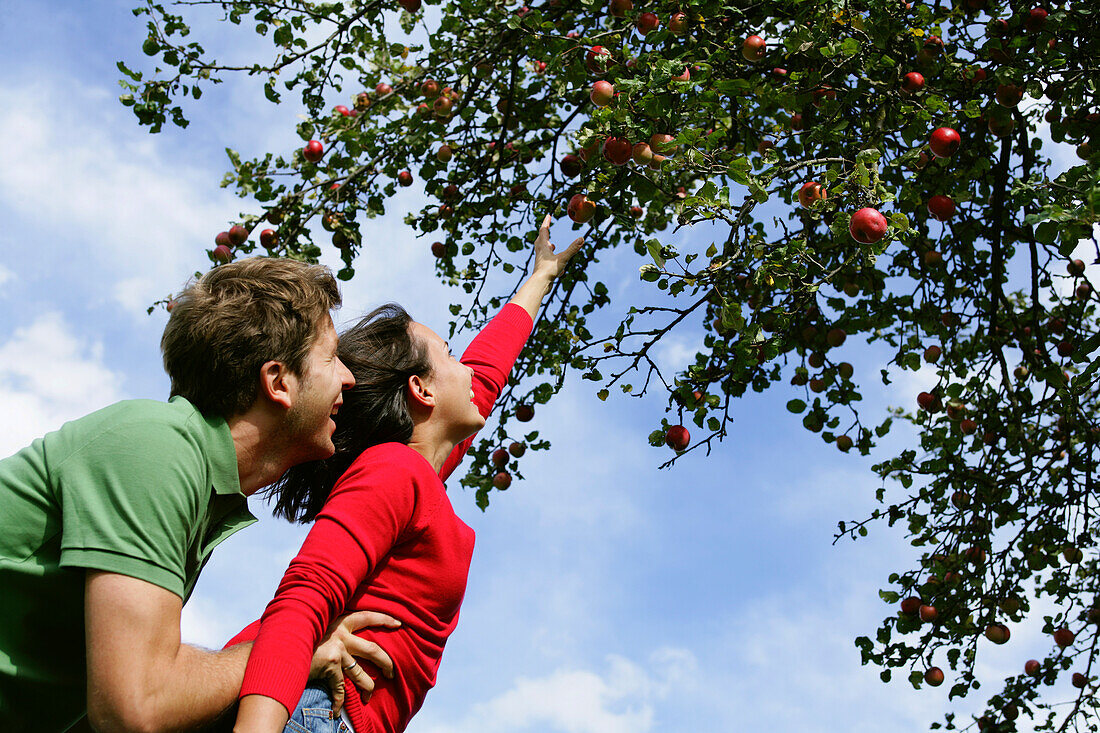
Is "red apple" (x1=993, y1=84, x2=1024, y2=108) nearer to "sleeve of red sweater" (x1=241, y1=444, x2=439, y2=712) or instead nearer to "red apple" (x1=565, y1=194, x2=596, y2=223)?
"red apple" (x1=565, y1=194, x2=596, y2=223)

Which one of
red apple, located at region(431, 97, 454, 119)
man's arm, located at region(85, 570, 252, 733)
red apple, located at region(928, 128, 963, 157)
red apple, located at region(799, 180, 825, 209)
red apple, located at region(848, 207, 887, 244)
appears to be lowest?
man's arm, located at region(85, 570, 252, 733)

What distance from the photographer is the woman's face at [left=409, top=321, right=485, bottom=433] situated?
95.7 inches

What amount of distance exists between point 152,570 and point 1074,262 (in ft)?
16.5

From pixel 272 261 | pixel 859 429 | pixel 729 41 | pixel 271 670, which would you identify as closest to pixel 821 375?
pixel 859 429

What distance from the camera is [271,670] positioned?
5.27ft

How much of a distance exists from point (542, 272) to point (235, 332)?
156 cm

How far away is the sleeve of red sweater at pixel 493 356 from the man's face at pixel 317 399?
766 mm

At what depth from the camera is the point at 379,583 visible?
1.98 m

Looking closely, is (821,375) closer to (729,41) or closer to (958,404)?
(958,404)

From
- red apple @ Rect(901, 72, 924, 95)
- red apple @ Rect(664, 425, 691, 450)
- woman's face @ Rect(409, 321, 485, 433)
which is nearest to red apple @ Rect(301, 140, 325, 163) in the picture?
woman's face @ Rect(409, 321, 485, 433)

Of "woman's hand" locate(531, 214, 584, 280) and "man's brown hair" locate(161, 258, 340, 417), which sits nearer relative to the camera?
"man's brown hair" locate(161, 258, 340, 417)

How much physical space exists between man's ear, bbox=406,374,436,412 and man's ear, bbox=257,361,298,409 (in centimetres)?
48

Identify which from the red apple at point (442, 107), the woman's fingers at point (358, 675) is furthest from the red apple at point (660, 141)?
the red apple at point (442, 107)

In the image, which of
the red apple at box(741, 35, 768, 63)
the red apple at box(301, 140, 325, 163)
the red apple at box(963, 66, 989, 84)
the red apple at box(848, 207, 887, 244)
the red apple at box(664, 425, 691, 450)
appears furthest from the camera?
the red apple at box(301, 140, 325, 163)
